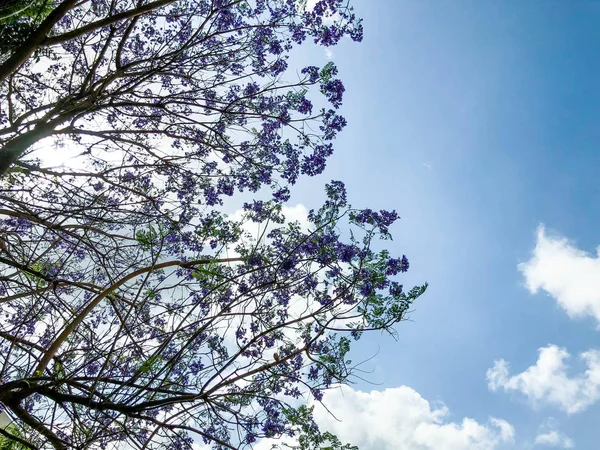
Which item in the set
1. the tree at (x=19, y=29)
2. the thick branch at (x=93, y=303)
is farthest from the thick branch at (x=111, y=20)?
the thick branch at (x=93, y=303)

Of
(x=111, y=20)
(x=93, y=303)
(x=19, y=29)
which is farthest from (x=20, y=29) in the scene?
(x=93, y=303)

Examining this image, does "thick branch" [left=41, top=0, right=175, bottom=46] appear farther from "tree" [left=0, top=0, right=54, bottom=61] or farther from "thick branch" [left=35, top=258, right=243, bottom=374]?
"thick branch" [left=35, top=258, right=243, bottom=374]

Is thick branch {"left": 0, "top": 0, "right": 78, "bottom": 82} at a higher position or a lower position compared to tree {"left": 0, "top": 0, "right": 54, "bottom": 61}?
lower

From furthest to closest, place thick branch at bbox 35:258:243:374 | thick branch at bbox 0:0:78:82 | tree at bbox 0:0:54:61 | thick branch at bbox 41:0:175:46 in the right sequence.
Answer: tree at bbox 0:0:54:61 → thick branch at bbox 35:258:243:374 → thick branch at bbox 41:0:175:46 → thick branch at bbox 0:0:78:82

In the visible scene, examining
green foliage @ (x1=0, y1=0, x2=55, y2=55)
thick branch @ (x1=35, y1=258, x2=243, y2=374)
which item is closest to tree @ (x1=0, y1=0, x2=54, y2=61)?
green foliage @ (x1=0, y1=0, x2=55, y2=55)

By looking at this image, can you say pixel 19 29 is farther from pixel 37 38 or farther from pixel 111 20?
pixel 111 20

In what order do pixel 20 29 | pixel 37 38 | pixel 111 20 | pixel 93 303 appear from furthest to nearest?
1. pixel 20 29
2. pixel 93 303
3. pixel 111 20
4. pixel 37 38

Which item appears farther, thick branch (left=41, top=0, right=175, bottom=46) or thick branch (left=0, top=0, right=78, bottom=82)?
thick branch (left=41, top=0, right=175, bottom=46)

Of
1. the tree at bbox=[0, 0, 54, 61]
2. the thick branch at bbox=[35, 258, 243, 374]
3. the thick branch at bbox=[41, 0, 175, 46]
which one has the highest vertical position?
the tree at bbox=[0, 0, 54, 61]

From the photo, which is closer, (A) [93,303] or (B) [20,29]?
(A) [93,303]

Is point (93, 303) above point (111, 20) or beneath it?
beneath

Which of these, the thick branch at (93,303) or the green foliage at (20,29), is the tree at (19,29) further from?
the thick branch at (93,303)

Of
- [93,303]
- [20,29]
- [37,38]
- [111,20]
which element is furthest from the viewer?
[20,29]

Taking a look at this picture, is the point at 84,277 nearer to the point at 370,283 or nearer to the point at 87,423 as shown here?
the point at 87,423
